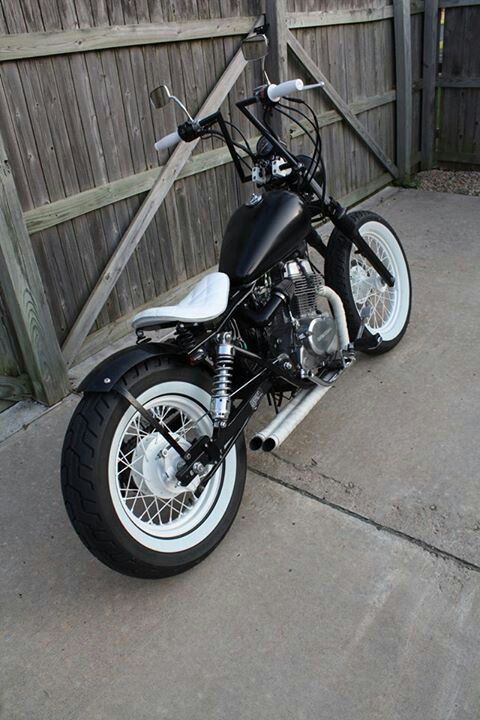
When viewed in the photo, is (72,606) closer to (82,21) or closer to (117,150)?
(117,150)

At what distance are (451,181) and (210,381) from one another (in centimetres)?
489

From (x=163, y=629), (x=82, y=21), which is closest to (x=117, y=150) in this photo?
(x=82, y=21)

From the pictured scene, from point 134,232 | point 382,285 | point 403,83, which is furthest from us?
point 403,83

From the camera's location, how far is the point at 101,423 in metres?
1.92

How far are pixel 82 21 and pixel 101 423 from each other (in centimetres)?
222

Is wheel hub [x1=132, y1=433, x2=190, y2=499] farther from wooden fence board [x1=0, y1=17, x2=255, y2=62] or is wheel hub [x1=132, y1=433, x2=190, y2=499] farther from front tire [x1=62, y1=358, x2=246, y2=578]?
wooden fence board [x1=0, y1=17, x2=255, y2=62]

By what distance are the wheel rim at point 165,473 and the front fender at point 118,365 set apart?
0.35ft

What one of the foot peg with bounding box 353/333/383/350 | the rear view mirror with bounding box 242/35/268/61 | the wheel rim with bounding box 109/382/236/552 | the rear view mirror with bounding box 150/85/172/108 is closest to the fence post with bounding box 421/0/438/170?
the foot peg with bounding box 353/333/383/350

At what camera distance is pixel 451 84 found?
6.18 metres

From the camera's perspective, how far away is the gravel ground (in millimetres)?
6023

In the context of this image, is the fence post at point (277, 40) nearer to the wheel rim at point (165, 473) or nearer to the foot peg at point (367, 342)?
the foot peg at point (367, 342)

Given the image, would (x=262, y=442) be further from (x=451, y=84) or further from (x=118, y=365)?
(x=451, y=84)

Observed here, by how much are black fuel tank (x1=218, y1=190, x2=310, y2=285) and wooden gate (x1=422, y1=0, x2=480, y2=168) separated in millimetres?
4416

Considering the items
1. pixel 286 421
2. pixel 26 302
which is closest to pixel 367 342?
pixel 286 421
